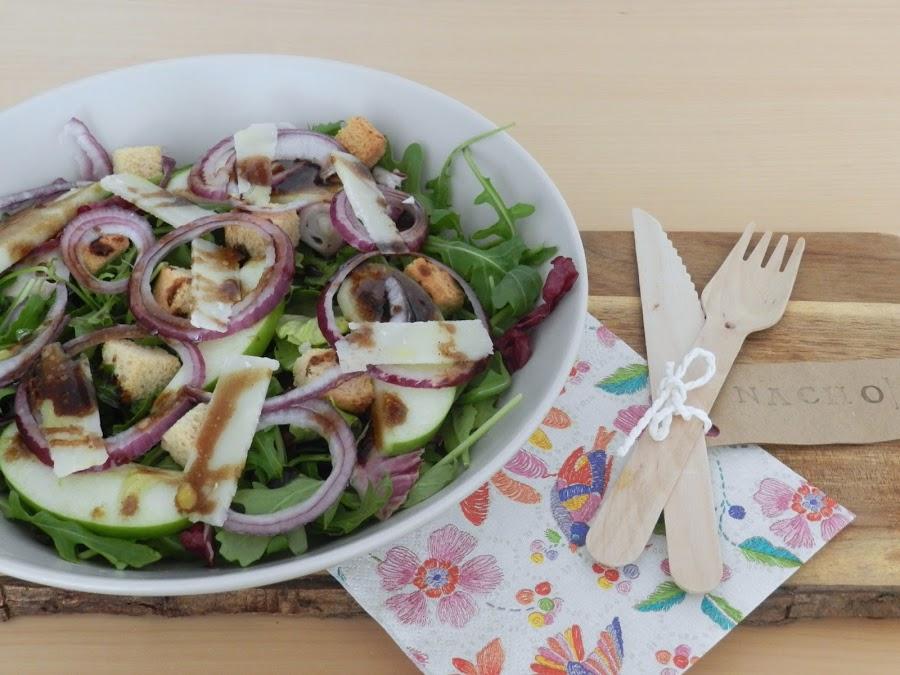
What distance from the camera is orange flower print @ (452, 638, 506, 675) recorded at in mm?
1235

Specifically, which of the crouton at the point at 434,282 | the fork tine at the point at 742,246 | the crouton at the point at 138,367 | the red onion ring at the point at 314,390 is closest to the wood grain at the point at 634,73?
Result: the fork tine at the point at 742,246

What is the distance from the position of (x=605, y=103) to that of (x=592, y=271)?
0.73 meters

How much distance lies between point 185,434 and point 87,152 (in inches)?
26.3

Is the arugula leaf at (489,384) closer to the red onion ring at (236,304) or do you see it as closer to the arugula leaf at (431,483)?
the arugula leaf at (431,483)

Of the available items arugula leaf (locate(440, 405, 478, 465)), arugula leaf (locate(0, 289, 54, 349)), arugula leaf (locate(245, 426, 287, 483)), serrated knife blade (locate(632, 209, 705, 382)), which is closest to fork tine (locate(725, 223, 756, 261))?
serrated knife blade (locate(632, 209, 705, 382))

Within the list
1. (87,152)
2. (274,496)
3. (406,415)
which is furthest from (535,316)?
(87,152)

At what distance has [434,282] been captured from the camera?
133cm

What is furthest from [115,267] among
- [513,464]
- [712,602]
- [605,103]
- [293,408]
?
[605,103]

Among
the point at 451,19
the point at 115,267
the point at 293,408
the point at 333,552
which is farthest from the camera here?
the point at 451,19

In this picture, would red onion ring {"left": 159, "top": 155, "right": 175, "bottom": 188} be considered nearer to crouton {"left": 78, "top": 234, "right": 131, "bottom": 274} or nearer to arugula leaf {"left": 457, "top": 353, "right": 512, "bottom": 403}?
crouton {"left": 78, "top": 234, "right": 131, "bottom": 274}

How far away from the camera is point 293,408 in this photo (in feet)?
3.95

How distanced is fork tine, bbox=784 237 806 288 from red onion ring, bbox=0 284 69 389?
4.20 ft

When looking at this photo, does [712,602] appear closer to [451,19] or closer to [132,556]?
[132,556]

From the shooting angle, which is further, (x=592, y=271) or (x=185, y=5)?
(x=185, y=5)
